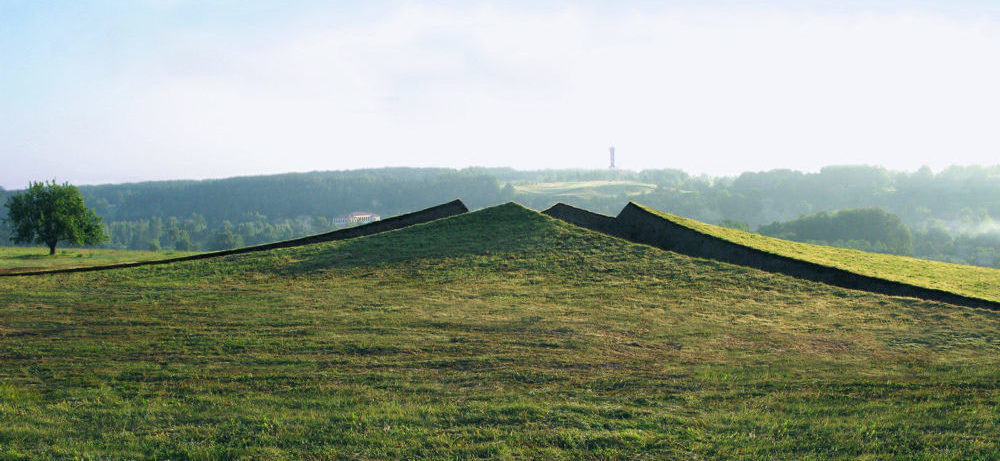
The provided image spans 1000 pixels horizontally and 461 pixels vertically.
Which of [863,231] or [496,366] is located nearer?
[496,366]

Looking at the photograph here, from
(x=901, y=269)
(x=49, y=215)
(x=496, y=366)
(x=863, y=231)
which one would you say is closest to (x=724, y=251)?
(x=901, y=269)

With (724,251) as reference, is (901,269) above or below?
below

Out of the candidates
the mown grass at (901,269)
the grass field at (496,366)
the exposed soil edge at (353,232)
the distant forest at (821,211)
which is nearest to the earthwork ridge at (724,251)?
the mown grass at (901,269)

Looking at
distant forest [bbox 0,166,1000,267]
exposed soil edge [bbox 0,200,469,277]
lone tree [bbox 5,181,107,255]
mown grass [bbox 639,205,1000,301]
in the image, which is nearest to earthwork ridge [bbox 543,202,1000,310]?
mown grass [bbox 639,205,1000,301]

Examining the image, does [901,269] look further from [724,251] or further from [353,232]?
[353,232]

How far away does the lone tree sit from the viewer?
135 ft

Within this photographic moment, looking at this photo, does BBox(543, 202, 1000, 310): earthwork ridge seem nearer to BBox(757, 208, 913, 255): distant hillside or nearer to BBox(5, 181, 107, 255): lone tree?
BBox(5, 181, 107, 255): lone tree

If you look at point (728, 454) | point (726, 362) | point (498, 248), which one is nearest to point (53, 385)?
point (728, 454)

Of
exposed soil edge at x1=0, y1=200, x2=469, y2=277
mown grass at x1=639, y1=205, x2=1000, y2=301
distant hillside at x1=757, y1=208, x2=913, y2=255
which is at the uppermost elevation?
exposed soil edge at x1=0, y1=200, x2=469, y2=277

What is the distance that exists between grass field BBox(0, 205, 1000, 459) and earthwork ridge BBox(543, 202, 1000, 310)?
0.96 metres

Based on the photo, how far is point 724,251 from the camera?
19.8m

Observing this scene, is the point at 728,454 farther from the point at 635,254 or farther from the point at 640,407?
the point at 635,254

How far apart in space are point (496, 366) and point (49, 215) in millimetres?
44432

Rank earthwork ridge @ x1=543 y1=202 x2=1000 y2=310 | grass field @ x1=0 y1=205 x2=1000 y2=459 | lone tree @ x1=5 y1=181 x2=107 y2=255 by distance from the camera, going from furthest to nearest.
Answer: lone tree @ x1=5 y1=181 x2=107 y2=255 → earthwork ridge @ x1=543 y1=202 x2=1000 y2=310 → grass field @ x1=0 y1=205 x2=1000 y2=459
